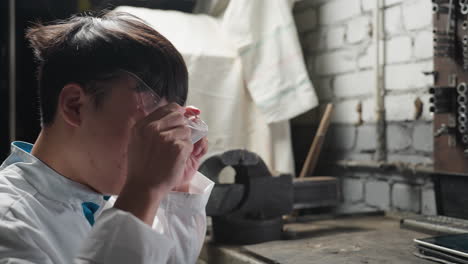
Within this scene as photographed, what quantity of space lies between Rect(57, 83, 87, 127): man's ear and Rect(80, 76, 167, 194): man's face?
0.04ft

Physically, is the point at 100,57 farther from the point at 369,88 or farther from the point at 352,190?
the point at 352,190

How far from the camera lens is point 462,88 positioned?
1762 millimetres

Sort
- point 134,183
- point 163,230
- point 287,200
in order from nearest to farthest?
1. point 134,183
2. point 163,230
3. point 287,200

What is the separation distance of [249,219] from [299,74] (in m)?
1.01

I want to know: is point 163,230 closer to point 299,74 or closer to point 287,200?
point 287,200

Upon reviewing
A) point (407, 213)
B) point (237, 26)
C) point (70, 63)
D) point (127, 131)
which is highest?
point (237, 26)

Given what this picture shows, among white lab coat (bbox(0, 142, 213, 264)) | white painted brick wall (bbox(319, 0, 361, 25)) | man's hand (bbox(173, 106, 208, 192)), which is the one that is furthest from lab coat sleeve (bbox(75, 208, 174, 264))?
white painted brick wall (bbox(319, 0, 361, 25))

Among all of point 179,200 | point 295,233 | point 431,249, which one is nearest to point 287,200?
point 295,233

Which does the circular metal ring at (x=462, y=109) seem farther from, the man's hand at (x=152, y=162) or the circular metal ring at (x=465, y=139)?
the man's hand at (x=152, y=162)

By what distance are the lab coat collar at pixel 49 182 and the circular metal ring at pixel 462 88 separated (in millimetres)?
1408

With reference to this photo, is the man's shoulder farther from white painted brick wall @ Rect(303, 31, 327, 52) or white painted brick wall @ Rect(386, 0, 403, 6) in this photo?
white painted brick wall @ Rect(303, 31, 327, 52)

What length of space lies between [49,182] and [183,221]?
0.34 meters

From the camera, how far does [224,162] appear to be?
165cm

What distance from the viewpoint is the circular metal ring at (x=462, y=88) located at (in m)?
1.74
